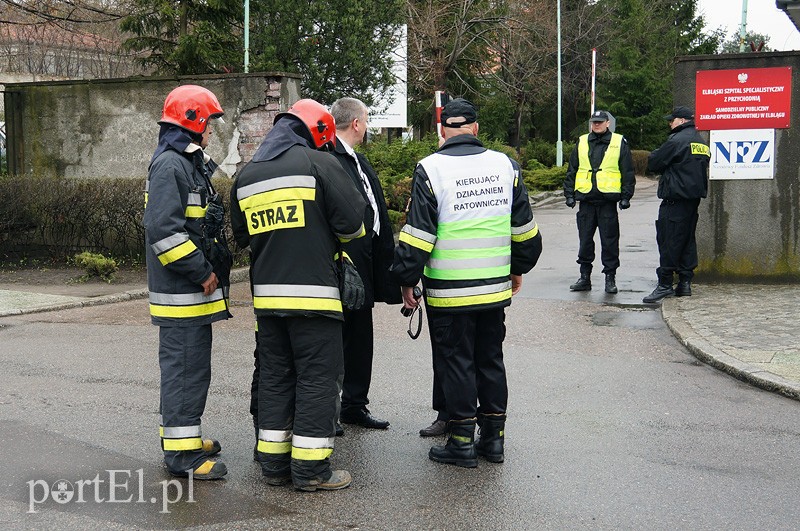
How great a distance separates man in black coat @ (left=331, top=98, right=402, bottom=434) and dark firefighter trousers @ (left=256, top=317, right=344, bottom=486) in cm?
79

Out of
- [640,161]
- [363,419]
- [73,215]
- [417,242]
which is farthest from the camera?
[640,161]

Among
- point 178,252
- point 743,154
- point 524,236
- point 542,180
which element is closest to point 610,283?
point 743,154

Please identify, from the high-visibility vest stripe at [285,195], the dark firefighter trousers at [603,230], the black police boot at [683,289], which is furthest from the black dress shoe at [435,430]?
the dark firefighter trousers at [603,230]

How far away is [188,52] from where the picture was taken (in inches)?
805

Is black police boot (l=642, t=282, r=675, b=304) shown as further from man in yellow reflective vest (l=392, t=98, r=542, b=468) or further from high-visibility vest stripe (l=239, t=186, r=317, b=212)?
high-visibility vest stripe (l=239, t=186, r=317, b=212)

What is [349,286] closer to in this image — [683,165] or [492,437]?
[492,437]

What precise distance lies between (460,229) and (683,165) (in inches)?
230

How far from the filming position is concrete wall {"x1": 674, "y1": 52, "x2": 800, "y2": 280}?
1145cm

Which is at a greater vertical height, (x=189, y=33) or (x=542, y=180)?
(x=189, y=33)

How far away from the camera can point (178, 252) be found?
514cm

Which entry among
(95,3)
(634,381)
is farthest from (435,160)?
(95,3)

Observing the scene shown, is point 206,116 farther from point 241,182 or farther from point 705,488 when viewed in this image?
point 705,488

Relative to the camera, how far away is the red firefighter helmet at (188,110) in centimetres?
527

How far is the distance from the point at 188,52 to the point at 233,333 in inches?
493
